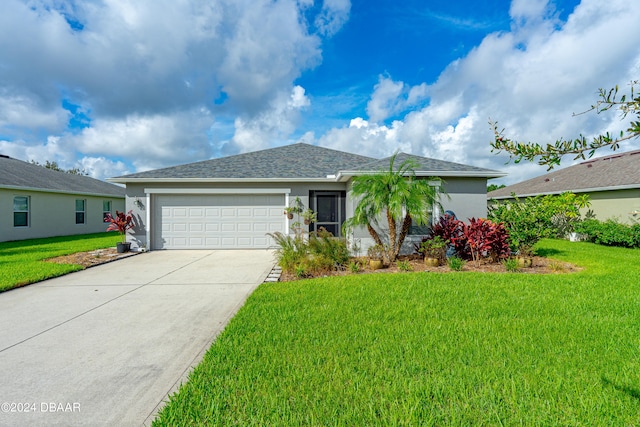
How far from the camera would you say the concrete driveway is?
252cm

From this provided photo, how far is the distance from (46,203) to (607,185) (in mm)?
28347

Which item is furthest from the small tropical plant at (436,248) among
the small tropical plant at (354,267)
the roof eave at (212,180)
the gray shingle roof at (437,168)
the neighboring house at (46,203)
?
the neighboring house at (46,203)

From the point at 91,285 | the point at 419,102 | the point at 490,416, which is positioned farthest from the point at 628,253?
the point at 91,285

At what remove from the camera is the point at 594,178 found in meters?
15.2

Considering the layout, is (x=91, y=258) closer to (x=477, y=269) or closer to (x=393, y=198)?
(x=393, y=198)

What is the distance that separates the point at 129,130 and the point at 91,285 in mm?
22588

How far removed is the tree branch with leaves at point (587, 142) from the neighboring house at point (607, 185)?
40.9 ft

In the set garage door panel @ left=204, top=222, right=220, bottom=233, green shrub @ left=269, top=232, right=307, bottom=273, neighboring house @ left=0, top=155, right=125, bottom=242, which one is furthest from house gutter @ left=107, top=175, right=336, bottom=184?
neighboring house @ left=0, top=155, right=125, bottom=242

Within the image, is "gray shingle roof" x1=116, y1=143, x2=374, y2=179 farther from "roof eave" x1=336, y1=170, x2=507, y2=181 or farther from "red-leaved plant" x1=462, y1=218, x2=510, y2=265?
"red-leaved plant" x1=462, y1=218, x2=510, y2=265

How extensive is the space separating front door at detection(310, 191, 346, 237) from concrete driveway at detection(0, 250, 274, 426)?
5176 mm

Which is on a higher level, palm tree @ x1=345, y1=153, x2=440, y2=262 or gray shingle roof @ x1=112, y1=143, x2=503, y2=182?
gray shingle roof @ x1=112, y1=143, x2=503, y2=182

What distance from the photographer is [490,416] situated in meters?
2.24

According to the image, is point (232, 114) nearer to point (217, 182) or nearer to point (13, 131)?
point (217, 182)

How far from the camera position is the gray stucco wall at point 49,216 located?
1396cm
